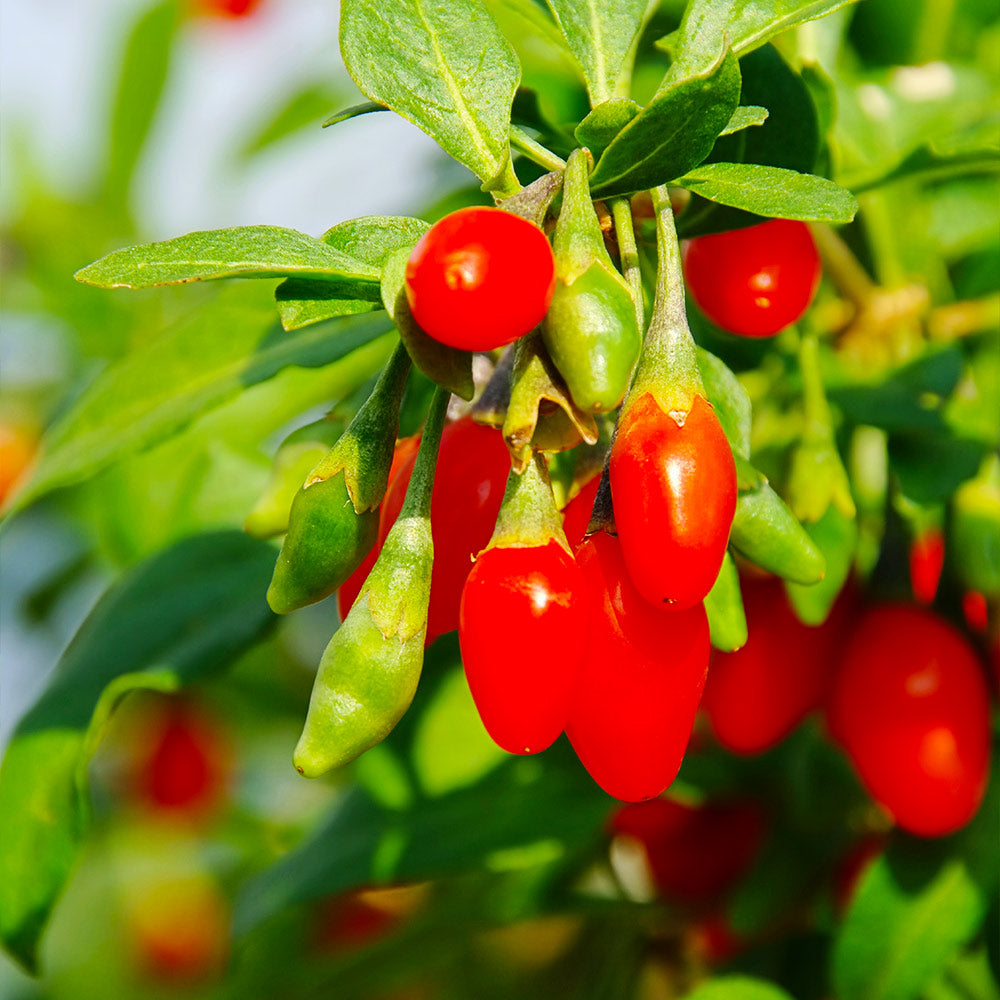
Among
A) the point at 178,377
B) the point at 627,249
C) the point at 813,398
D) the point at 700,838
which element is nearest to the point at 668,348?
the point at 627,249

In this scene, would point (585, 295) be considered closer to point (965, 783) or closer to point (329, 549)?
point (329, 549)

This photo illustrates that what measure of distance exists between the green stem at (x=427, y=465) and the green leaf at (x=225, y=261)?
68 mm

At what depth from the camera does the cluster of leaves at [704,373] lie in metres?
0.59

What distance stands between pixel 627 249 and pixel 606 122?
0.06 meters

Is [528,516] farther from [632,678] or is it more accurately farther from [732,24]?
[732,24]

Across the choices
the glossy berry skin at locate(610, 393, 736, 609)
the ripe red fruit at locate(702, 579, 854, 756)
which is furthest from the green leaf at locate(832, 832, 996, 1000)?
the glossy berry skin at locate(610, 393, 736, 609)

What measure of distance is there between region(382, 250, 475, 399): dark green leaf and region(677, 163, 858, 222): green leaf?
148 mm

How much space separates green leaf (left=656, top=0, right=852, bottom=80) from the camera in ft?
2.01

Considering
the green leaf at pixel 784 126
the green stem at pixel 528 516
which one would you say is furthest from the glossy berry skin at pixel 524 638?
the green leaf at pixel 784 126

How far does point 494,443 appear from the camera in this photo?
26.1 inches

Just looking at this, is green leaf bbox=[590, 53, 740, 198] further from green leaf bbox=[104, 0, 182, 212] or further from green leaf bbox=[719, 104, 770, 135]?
green leaf bbox=[104, 0, 182, 212]

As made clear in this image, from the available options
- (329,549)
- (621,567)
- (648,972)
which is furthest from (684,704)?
(648,972)

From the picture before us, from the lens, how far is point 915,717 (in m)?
0.91

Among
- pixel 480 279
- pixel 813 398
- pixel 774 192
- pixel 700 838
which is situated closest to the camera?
pixel 480 279
